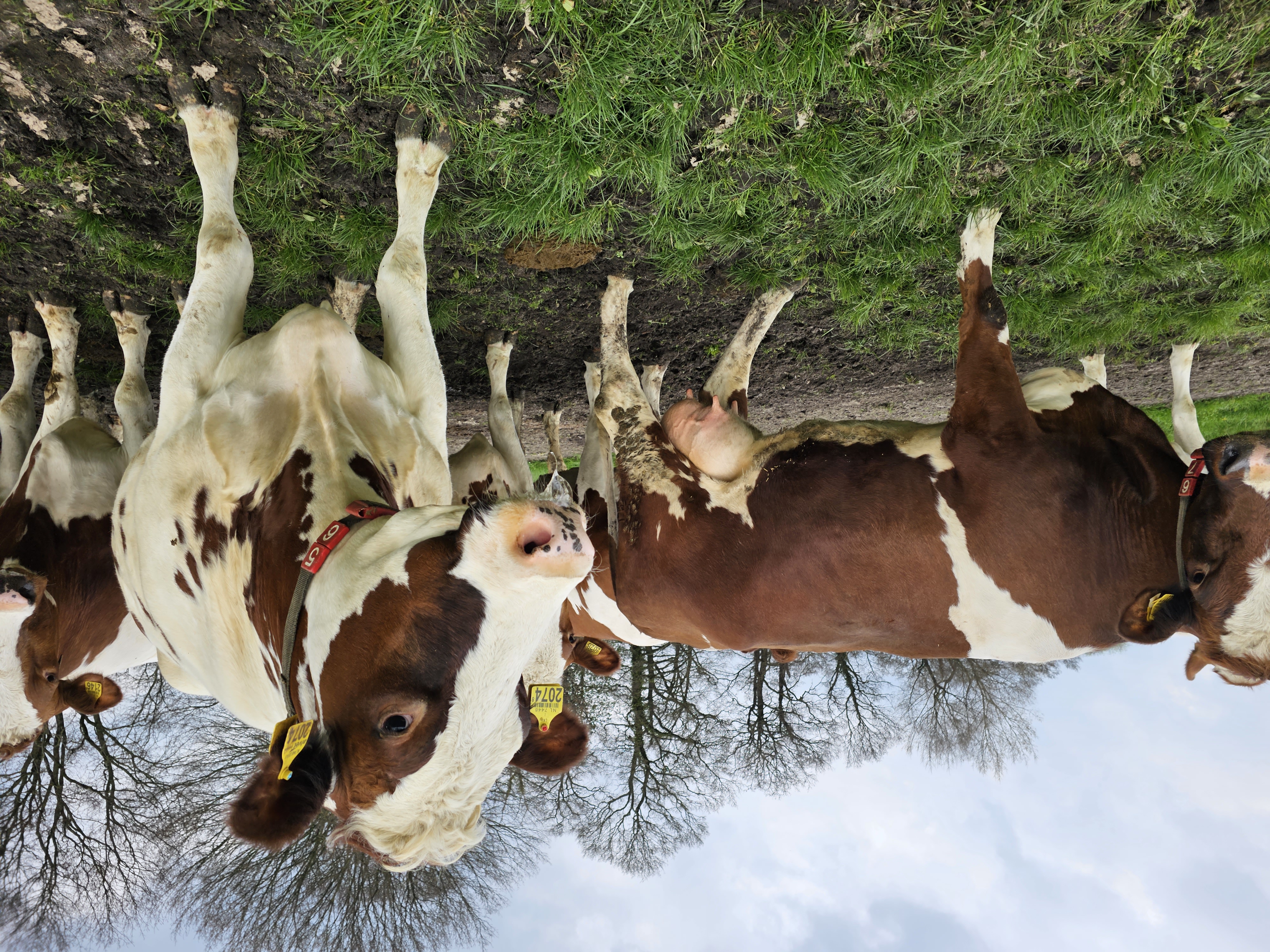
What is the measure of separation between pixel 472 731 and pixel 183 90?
8.96 feet

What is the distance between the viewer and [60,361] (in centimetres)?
378

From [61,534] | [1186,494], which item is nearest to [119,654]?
[61,534]

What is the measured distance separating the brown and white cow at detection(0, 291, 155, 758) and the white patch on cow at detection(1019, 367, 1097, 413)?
428cm

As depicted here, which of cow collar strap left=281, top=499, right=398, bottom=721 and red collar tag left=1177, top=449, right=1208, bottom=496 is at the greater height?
red collar tag left=1177, top=449, right=1208, bottom=496

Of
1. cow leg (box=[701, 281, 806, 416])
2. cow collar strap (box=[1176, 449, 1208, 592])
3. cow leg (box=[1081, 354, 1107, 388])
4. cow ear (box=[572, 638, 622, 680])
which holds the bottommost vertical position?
cow ear (box=[572, 638, 622, 680])

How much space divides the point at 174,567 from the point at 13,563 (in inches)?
46.1

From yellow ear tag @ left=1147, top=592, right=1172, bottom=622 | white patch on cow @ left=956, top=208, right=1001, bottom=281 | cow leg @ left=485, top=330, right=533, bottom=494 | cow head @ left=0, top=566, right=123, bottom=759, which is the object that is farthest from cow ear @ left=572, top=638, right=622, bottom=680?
white patch on cow @ left=956, top=208, right=1001, bottom=281

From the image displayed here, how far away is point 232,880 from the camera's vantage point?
8.20 meters

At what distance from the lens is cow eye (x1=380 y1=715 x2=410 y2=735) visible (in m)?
1.75

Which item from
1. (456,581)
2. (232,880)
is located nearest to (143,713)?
(232,880)

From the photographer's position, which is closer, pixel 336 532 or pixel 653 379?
pixel 336 532

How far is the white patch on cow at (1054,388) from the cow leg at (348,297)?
324 centimetres

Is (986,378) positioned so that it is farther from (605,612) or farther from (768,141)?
(605,612)

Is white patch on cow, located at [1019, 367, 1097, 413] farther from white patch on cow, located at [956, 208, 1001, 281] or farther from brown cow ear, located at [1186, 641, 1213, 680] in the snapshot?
brown cow ear, located at [1186, 641, 1213, 680]
